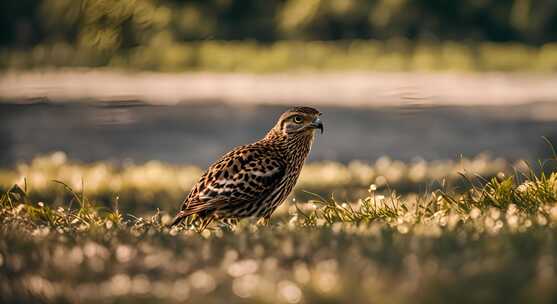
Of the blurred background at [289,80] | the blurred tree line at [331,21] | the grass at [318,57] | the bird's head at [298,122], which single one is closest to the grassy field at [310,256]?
the bird's head at [298,122]

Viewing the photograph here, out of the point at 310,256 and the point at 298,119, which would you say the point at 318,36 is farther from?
the point at 310,256

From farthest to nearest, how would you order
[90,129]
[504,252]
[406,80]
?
[406,80] → [90,129] → [504,252]

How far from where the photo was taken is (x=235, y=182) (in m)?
8.86

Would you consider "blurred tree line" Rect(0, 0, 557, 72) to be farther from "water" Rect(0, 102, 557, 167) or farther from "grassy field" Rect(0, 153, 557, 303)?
"grassy field" Rect(0, 153, 557, 303)

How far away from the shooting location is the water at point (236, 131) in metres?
26.6

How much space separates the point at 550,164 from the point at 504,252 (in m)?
14.2

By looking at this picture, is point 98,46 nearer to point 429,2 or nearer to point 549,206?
point 549,206

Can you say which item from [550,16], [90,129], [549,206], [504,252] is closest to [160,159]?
[90,129]

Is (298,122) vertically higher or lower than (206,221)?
higher

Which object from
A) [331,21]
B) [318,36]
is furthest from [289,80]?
[331,21]

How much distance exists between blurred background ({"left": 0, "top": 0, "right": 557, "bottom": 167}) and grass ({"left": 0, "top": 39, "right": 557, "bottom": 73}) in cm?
7

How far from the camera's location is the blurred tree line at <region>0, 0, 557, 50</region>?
3347 cm

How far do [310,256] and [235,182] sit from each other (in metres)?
2.77

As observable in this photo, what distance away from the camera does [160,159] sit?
26203mm
